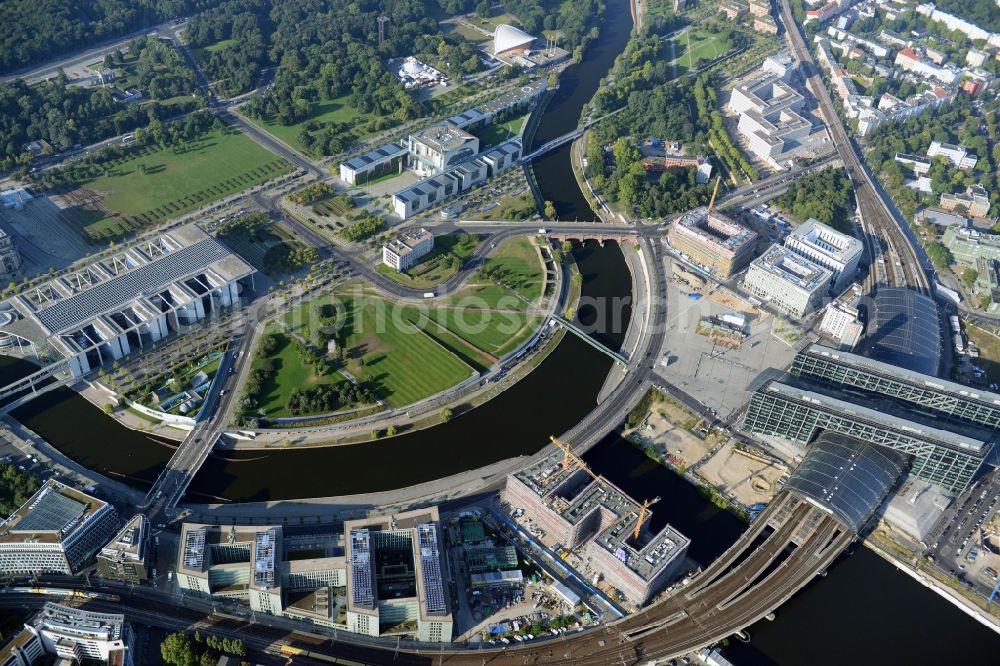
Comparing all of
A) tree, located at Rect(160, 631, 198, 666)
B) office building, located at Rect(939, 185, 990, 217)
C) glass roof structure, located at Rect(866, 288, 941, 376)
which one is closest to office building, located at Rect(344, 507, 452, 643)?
tree, located at Rect(160, 631, 198, 666)

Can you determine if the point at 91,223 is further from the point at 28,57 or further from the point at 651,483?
the point at 651,483

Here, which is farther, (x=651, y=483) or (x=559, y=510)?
(x=651, y=483)

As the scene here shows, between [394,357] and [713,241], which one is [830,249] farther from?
[394,357]

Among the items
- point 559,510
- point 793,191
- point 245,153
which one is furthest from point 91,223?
point 793,191

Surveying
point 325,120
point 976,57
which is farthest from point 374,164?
point 976,57

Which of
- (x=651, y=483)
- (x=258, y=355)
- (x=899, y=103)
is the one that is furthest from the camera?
(x=899, y=103)

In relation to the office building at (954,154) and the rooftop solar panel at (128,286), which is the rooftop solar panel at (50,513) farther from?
the office building at (954,154)
